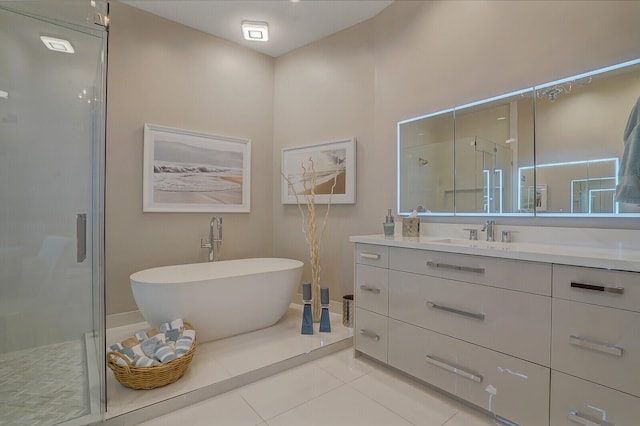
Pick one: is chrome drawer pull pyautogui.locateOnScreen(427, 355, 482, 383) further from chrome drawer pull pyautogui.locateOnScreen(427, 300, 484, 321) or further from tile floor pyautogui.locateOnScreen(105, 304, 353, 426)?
tile floor pyautogui.locateOnScreen(105, 304, 353, 426)

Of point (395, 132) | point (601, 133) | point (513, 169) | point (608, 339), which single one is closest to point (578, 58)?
point (601, 133)

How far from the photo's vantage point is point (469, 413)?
5.70ft

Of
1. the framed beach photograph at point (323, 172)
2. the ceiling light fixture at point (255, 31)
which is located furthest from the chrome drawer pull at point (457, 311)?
the ceiling light fixture at point (255, 31)

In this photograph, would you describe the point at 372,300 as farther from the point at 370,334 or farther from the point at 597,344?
the point at 597,344

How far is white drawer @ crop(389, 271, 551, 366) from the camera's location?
1.46 meters

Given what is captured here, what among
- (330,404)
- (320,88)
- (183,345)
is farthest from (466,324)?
(320,88)

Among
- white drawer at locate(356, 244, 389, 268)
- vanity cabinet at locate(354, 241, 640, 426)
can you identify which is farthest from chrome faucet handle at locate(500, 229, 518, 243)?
white drawer at locate(356, 244, 389, 268)

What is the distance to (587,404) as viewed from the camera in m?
1.32

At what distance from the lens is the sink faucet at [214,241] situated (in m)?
3.21

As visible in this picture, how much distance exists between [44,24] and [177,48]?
4.57 feet

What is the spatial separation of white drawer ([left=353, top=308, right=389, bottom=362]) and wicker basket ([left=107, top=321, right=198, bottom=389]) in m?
1.19

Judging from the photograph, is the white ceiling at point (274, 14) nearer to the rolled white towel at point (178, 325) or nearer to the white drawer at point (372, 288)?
the white drawer at point (372, 288)

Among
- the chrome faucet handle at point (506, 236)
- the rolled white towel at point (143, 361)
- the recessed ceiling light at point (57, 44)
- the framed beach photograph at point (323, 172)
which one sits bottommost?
the rolled white towel at point (143, 361)

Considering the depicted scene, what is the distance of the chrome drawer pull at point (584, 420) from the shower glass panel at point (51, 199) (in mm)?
2213
